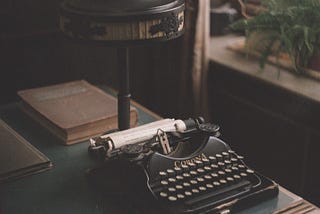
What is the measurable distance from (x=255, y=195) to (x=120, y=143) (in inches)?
16.1

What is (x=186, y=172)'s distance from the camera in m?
1.48

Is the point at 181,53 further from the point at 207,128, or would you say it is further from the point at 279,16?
the point at 207,128

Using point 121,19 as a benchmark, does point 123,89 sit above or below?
below

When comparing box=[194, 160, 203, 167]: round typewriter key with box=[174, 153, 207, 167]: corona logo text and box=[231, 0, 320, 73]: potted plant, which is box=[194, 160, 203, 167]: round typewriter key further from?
box=[231, 0, 320, 73]: potted plant

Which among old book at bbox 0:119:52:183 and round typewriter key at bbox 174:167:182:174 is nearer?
round typewriter key at bbox 174:167:182:174

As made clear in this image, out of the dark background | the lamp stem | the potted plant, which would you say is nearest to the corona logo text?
the lamp stem

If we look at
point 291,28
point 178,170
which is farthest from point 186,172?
point 291,28

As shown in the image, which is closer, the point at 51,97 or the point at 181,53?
the point at 51,97

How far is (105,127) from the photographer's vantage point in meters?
1.85

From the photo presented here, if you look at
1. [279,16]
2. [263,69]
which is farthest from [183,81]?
[279,16]

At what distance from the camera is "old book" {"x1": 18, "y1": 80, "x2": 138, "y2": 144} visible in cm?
180

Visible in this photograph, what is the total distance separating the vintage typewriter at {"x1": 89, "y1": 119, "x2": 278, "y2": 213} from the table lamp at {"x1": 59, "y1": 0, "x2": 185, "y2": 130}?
0.93 ft

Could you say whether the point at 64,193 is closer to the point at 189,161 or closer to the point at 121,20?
the point at 189,161

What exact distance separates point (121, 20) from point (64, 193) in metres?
0.50
